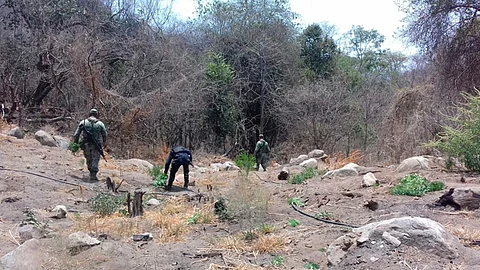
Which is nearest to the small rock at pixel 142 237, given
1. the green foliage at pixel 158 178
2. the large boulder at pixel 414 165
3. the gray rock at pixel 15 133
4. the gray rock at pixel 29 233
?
the gray rock at pixel 29 233

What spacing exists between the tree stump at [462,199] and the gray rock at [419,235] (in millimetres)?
2022

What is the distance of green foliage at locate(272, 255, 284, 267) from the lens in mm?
4961

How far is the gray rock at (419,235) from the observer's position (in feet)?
15.0

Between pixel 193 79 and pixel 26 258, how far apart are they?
15.7m

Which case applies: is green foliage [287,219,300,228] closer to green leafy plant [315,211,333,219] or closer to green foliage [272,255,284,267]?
green leafy plant [315,211,333,219]

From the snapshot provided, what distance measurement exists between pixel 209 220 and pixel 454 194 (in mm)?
3314

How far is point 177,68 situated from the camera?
1998 centimetres

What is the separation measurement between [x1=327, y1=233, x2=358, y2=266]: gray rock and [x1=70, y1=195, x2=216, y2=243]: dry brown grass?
6.59ft

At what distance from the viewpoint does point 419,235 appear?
4.66 meters

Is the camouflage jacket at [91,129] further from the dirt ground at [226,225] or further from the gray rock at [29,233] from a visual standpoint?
the gray rock at [29,233]

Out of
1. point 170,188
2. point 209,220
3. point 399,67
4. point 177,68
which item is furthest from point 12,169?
point 399,67

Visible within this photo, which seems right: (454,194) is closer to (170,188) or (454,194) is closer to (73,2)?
(170,188)

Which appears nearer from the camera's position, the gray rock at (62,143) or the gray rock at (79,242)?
the gray rock at (79,242)

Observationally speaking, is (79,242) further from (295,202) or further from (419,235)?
(295,202)
